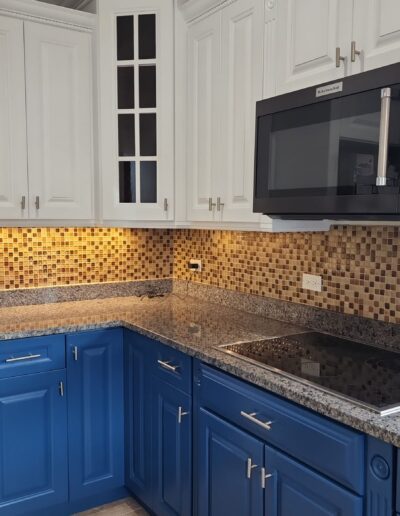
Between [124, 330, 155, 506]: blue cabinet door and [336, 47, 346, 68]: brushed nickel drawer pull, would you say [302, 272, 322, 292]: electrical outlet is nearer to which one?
[124, 330, 155, 506]: blue cabinet door

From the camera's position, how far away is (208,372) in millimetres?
1827

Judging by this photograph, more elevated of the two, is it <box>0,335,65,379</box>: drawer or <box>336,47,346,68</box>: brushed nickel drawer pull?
<box>336,47,346,68</box>: brushed nickel drawer pull

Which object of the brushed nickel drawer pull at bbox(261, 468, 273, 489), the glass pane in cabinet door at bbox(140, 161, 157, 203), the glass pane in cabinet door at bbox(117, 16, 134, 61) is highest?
the glass pane in cabinet door at bbox(117, 16, 134, 61)

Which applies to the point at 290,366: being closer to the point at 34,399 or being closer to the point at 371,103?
the point at 371,103

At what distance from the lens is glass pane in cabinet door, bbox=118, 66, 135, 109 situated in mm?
2541

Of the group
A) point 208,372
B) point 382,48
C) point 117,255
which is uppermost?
point 382,48

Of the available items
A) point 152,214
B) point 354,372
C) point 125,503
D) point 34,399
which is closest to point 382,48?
point 354,372

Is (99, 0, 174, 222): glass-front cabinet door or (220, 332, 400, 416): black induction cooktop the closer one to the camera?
(220, 332, 400, 416): black induction cooktop

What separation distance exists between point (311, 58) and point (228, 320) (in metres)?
1.18

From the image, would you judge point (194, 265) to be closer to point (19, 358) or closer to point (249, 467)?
point (19, 358)

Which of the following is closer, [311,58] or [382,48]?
[382,48]

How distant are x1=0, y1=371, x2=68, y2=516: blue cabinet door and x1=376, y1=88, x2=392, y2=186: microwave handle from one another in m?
1.58

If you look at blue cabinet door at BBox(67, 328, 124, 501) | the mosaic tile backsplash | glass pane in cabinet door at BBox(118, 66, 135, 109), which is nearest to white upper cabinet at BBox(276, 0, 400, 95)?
the mosaic tile backsplash

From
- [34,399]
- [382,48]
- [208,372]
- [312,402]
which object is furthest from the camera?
[34,399]
